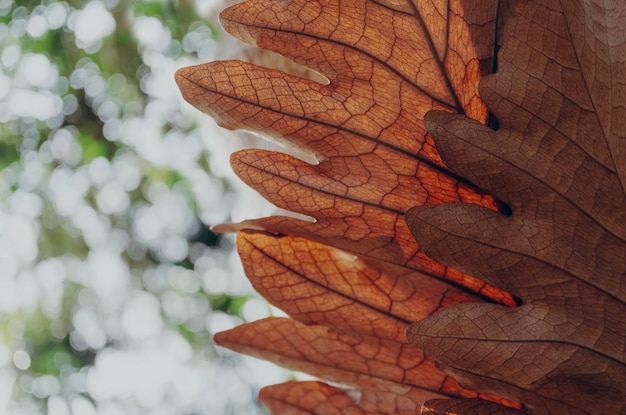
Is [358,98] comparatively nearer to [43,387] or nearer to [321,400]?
[321,400]

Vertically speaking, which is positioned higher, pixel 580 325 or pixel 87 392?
pixel 580 325

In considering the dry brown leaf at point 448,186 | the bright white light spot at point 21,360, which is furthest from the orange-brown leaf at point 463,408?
the bright white light spot at point 21,360

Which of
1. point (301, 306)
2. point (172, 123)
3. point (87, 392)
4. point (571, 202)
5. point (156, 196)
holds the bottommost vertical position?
point (87, 392)

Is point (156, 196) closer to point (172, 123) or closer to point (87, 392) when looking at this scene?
point (172, 123)

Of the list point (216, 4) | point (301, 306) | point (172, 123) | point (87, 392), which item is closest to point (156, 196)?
point (172, 123)

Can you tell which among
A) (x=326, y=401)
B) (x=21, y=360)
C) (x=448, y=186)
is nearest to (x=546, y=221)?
(x=448, y=186)

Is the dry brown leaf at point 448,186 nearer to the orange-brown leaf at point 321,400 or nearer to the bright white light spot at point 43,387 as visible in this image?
the orange-brown leaf at point 321,400

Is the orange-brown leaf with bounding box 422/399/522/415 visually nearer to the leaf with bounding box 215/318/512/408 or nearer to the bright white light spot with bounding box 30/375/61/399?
the leaf with bounding box 215/318/512/408
